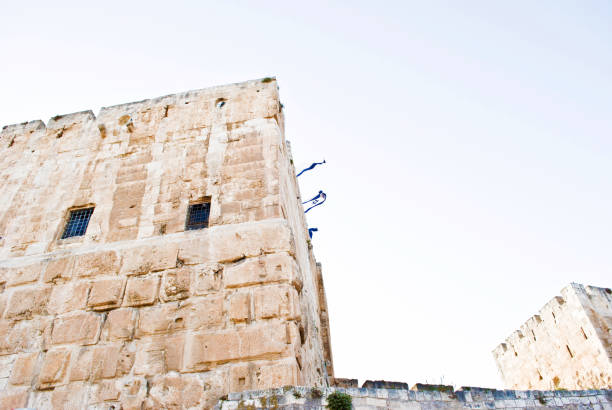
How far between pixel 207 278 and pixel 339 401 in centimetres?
205

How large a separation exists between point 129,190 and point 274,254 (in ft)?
8.32

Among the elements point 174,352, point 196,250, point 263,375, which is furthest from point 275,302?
point 196,250

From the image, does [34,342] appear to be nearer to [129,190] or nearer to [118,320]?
[118,320]

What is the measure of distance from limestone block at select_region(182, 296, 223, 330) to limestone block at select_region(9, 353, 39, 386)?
1.66 metres

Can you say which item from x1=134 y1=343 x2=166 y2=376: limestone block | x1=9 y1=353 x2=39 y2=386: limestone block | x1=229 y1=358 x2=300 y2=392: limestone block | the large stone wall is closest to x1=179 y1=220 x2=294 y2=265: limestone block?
x1=134 y1=343 x2=166 y2=376: limestone block

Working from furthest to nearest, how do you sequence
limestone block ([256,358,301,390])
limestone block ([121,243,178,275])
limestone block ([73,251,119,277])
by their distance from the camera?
limestone block ([73,251,119,277])
limestone block ([121,243,178,275])
limestone block ([256,358,301,390])

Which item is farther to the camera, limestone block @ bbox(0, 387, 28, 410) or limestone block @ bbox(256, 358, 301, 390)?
limestone block @ bbox(0, 387, 28, 410)

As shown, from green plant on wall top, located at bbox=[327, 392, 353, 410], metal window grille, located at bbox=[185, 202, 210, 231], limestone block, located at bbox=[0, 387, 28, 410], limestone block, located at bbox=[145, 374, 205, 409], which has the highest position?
metal window grille, located at bbox=[185, 202, 210, 231]

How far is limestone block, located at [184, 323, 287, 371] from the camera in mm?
4250

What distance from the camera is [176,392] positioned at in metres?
4.14

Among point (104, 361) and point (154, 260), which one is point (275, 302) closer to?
point (154, 260)

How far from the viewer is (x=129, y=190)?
6.14m

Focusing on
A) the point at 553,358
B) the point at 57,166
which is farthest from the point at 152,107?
the point at 553,358

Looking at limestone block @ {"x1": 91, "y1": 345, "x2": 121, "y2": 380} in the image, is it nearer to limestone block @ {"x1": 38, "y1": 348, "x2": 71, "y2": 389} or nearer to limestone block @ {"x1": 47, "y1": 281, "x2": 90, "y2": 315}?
limestone block @ {"x1": 38, "y1": 348, "x2": 71, "y2": 389}
